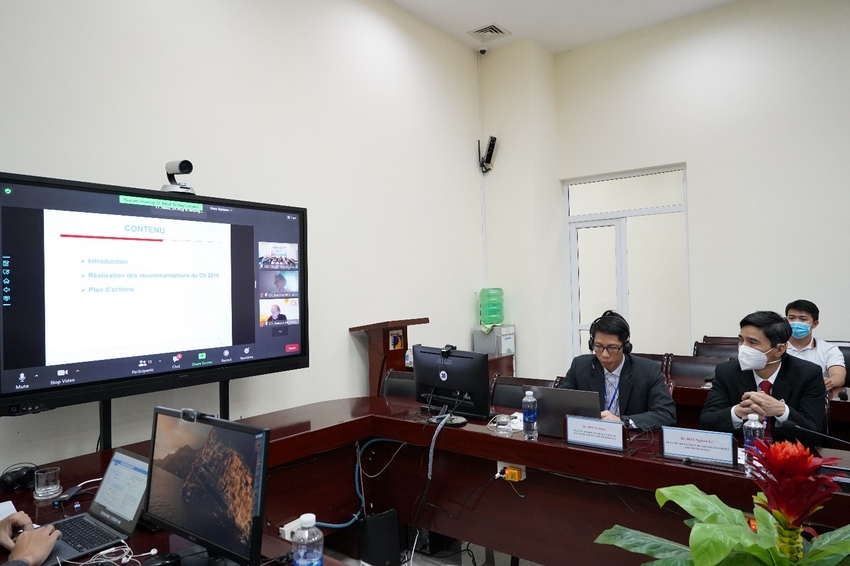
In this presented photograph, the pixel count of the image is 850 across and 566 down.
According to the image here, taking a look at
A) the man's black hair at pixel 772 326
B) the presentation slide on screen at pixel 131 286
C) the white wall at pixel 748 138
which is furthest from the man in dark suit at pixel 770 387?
the white wall at pixel 748 138

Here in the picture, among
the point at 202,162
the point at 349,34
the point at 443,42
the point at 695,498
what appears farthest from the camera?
the point at 443,42

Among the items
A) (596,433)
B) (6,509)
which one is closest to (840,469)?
(596,433)

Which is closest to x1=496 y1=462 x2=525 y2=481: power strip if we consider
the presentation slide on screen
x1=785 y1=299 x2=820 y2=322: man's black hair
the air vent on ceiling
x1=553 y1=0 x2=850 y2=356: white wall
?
the presentation slide on screen

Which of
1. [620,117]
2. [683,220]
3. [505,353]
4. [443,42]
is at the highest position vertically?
[443,42]

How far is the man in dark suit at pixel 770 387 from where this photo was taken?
7.16 feet

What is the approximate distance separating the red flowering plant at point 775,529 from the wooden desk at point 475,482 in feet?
2.97

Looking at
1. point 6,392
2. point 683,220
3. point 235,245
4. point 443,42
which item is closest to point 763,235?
point 683,220

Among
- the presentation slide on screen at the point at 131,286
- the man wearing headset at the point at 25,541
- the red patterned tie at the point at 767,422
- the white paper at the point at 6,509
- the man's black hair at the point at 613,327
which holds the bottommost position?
the white paper at the point at 6,509

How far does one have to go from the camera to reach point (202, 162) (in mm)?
3178

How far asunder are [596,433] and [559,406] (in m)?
0.19

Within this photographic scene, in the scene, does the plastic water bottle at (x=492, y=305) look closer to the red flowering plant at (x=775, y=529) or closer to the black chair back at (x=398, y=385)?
the black chair back at (x=398, y=385)

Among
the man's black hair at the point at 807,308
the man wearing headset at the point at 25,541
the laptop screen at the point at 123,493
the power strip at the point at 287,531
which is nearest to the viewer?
the man wearing headset at the point at 25,541

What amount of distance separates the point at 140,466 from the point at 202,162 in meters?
1.98

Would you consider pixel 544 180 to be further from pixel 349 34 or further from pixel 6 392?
pixel 6 392
